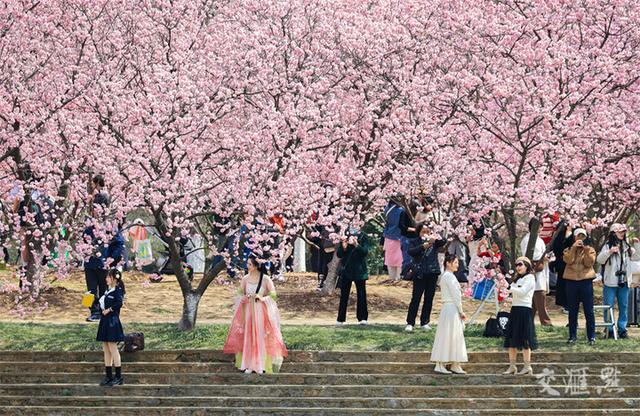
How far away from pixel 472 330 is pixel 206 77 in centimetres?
596

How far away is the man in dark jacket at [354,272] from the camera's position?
2112 cm

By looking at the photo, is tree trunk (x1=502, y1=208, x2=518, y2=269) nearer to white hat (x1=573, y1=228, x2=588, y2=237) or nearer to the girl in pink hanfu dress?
white hat (x1=573, y1=228, x2=588, y2=237)

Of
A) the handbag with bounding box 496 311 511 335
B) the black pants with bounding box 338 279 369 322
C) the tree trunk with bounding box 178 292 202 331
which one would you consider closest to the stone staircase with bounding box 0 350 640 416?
the handbag with bounding box 496 311 511 335

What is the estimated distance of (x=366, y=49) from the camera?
23078 millimetres

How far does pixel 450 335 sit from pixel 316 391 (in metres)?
2.01

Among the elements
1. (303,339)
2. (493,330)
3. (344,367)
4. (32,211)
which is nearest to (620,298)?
(493,330)

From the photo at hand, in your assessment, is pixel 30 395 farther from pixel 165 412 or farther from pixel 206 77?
pixel 206 77

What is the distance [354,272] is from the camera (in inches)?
833

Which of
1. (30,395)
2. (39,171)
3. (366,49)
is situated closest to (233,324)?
(30,395)

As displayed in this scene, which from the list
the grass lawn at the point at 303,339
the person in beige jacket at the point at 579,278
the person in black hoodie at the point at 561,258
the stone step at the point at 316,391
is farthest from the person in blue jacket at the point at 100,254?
the person in black hoodie at the point at 561,258

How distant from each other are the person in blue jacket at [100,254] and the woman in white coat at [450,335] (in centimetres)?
533

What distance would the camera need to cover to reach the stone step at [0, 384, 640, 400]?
58.4 feet

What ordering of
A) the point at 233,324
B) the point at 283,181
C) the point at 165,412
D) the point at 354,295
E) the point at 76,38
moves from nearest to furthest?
the point at 165,412
the point at 233,324
the point at 283,181
the point at 76,38
the point at 354,295

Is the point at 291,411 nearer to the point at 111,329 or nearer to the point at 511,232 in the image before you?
the point at 111,329
